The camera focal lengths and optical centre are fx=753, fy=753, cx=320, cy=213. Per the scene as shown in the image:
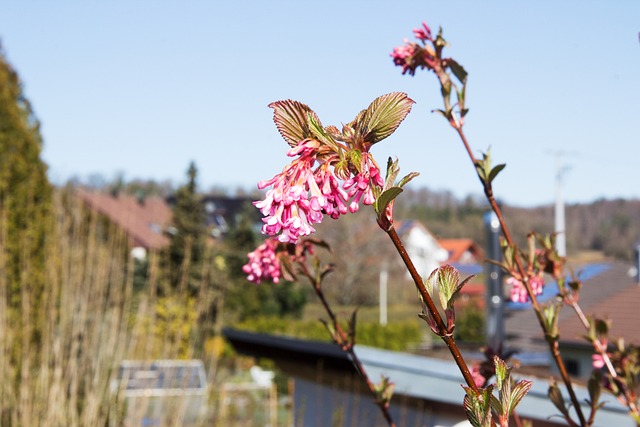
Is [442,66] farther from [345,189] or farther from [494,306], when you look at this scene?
[494,306]

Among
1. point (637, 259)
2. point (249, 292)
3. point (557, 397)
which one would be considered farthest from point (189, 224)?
point (557, 397)

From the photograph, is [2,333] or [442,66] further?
[2,333]

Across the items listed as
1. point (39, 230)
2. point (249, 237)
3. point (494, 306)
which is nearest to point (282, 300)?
point (249, 237)

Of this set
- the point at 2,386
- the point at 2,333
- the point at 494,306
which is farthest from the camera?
the point at 2,333

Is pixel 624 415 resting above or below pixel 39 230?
below

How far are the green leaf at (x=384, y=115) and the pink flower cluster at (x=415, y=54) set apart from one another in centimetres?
81

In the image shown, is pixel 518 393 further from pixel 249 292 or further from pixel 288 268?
pixel 249 292

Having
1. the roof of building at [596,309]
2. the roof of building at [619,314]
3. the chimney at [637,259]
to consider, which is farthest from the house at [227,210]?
the roof of building at [619,314]

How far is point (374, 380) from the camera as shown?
275 cm

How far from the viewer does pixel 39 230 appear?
7.52 metres

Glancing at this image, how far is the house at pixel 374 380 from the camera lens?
2.09m

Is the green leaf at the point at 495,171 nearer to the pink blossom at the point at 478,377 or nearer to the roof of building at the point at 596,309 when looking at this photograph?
the pink blossom at the point at 478,377

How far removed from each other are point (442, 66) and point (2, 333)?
3.96m

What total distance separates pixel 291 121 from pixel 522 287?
79 cm
